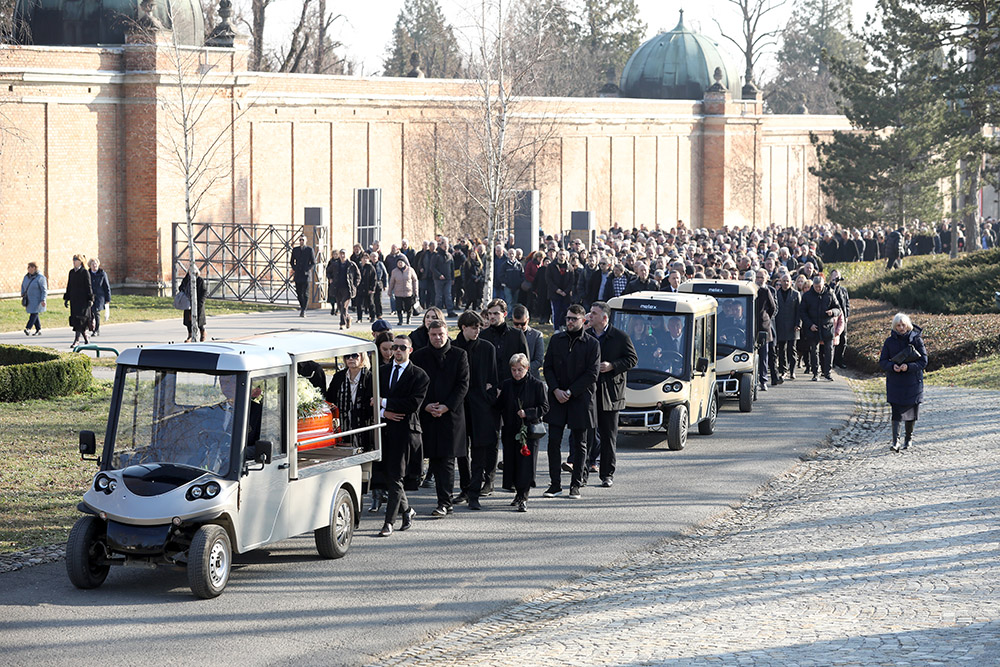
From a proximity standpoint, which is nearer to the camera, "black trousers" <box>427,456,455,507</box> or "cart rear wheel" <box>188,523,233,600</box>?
"cart rear wheel" <box>188,523,233,600</box>

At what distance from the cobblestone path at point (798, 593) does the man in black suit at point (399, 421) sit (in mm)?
2108

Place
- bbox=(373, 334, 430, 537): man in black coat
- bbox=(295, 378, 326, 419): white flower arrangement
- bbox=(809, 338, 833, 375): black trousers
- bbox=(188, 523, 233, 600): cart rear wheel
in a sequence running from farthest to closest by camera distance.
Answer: bbox=(809, 338, 833, 375): black trousers
bbox=(373, 334, 430, 537): man in black coat
bbox=(295, 378, 326, 419): white flower arrangement
bbox=(188, 523, 233, 600): cart rear wheel

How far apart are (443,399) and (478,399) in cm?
60

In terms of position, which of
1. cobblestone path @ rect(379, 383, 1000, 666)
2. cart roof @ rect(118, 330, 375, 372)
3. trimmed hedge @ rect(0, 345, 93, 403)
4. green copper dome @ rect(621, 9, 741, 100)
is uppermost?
green copper dome @ rect(621, 9, 741, 100)

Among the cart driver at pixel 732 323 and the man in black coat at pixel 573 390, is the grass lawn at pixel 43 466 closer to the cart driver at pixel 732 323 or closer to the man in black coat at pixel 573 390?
the man in black coat at pixel 573 390

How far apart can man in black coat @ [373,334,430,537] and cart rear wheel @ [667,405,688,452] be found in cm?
548

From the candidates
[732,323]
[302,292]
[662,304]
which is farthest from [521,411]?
[302,292]

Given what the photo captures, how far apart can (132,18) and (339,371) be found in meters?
29.0

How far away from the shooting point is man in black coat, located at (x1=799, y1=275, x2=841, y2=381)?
2462cm

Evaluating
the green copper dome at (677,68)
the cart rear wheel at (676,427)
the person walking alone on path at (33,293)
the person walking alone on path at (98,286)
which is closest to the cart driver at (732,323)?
the cart rear wheel at (676,427)

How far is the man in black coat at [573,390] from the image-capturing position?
567 inches

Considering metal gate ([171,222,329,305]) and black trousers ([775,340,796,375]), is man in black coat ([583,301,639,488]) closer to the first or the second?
black trousers ([775,340,796,375])

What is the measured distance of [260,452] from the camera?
35.0ft

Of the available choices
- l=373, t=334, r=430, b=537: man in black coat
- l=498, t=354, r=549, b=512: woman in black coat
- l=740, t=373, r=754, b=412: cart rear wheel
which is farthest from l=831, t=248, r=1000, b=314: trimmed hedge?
l=373, t=334, r=430, b=537: man in black coat
